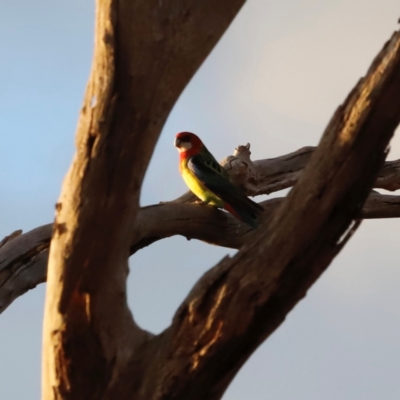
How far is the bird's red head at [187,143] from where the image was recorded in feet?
17.8

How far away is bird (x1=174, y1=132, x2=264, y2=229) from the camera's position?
4.16 m

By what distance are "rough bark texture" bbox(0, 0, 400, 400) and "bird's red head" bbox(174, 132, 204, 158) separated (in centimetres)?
317

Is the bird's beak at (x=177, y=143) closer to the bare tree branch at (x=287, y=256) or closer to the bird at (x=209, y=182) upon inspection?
the bird at (x=209, y=182)

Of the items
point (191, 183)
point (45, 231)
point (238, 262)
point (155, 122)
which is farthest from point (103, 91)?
point (191, 183)

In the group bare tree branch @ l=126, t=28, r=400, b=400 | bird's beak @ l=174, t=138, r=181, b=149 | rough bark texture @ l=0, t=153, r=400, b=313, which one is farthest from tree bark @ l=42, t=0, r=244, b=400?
bird's beak @ l=174, t=138, r=181, b=149

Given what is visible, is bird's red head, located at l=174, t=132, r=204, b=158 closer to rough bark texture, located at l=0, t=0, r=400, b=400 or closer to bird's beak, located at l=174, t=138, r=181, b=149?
bird's beak, located at l=174, t=138, r=181, b=149

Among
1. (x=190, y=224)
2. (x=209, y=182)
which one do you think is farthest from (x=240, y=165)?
(x=190, y=224)

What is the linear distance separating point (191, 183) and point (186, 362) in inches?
113

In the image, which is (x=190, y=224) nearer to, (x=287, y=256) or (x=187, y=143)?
(x=187, y=143)

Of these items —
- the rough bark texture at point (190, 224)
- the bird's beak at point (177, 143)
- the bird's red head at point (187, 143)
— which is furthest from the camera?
the bird's beak at point (177, 143)

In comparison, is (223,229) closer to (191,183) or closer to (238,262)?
(191,183)

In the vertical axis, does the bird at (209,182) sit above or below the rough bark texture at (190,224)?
above

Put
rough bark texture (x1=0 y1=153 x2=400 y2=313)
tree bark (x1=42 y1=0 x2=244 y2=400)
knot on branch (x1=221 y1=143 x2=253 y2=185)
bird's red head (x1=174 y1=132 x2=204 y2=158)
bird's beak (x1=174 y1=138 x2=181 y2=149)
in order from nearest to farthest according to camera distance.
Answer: tree bark (x1=42 y1=0 x2=244 y2=400)
rough bark texture (x1=0 y1=153 x2=400 y2=313)
knot on branch (x1=221 y1=143 x2=253 y2=185)
bird's red head (x1=174 y1=132 x2=204 y2=158)
bird's beak (x1=174 y1=138 x2=181 y2=149)

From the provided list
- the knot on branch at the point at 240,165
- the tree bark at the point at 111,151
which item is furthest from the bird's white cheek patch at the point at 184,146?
the tree bark at the point at 111,151
